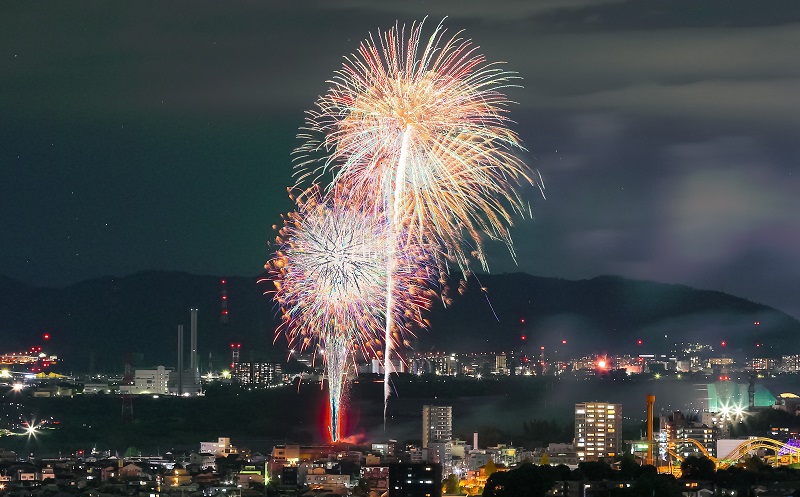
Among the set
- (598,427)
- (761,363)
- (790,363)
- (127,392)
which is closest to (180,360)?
(127,392)

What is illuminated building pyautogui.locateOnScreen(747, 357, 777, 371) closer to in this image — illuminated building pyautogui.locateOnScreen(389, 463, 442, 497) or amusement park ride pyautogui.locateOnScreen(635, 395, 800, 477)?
amusement park ride pyautogui.locateOnScreen(635, 395, 800, 477)

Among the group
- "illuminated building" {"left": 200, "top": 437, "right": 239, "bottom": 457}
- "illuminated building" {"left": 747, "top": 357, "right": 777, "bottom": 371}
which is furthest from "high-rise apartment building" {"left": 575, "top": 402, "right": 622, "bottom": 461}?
"illuminated building" {"left": 747, "top": 357, "right": 777, "bottom": 371}

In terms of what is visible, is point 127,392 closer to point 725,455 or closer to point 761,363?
point 725,455

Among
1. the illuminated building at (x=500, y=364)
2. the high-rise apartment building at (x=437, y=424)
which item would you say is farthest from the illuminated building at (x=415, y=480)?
the illuminated building at (x=500, y=364)

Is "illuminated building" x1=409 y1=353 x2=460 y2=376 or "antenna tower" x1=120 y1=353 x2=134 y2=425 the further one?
"illuminated building" x1=409 y1=353 x2=460 y2=376

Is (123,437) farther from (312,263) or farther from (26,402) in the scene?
(312,263)

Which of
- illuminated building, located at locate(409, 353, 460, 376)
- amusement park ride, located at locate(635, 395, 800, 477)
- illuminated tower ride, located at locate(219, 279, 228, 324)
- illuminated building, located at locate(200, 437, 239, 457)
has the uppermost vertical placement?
illuminated tower ride, located at locate(219, 279, 228, 324)
